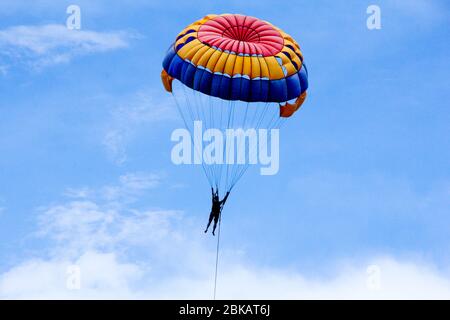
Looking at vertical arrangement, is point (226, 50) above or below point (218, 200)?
above

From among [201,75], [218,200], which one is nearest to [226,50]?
[201,75]
